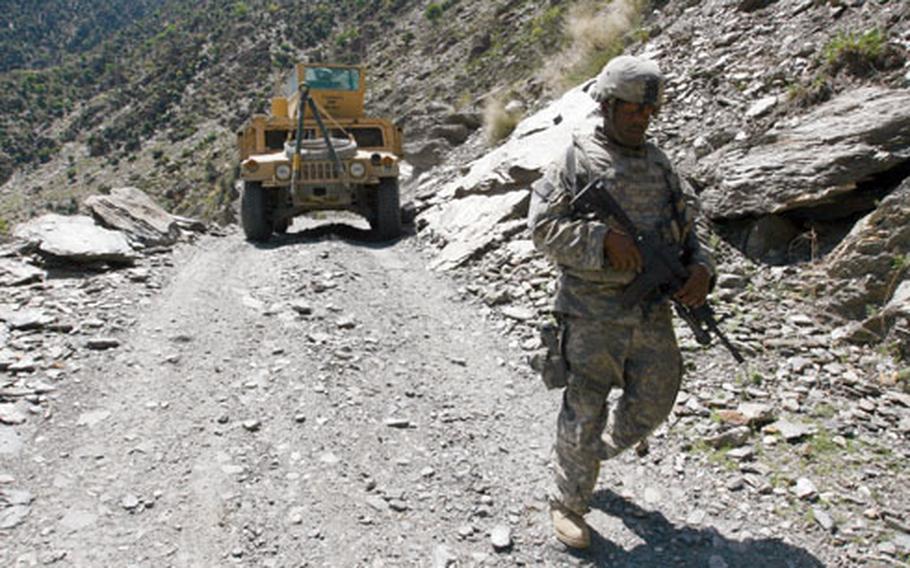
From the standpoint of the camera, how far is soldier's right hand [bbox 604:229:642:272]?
2.16 metres

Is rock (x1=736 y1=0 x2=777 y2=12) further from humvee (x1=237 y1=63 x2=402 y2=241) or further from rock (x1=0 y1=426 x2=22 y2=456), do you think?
rock (x1=0 y1=426 x2=22 y2=456)

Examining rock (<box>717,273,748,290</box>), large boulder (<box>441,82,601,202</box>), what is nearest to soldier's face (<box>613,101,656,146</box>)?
rock (<box>717,273,748,290</box>)

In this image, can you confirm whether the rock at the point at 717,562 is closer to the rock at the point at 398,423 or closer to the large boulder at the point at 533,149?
the rock at the point at 398,423

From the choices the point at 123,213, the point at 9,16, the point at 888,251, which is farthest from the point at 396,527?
the point at 9,16

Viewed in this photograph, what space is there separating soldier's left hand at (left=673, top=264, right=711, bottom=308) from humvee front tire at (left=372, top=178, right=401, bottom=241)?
6.16 m

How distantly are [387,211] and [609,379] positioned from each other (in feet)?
20.2

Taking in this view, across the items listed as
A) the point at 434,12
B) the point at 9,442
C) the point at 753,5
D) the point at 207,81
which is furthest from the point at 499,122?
the point at 207,81

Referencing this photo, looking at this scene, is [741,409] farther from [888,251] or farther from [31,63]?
[31,63]

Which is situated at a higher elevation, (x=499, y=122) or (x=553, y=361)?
(x=553, y=361)

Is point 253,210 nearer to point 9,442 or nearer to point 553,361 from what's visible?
point 9,442

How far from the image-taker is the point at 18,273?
17.6 ft

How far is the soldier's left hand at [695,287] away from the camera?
89.1 inches

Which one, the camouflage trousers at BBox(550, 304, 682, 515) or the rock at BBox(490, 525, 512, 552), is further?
the rock at BBox(490, 525, 512, 552)

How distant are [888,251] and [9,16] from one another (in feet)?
320
